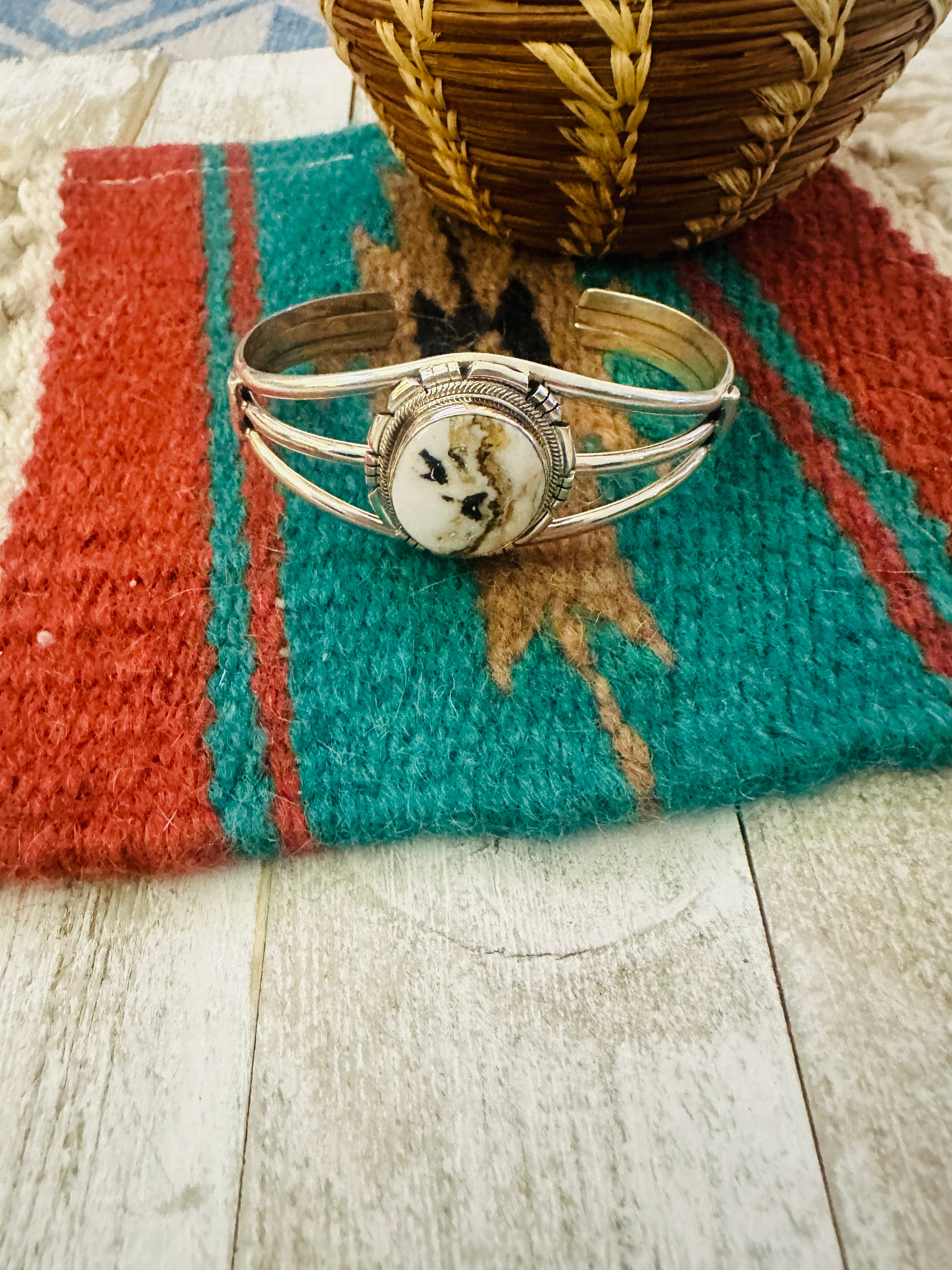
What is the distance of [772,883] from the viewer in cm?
39

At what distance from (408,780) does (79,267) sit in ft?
1.66

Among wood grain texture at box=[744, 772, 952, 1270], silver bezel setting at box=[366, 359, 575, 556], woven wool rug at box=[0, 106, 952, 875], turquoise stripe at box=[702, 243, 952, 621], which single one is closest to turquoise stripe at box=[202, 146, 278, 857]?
woven wool rug at box=[0, 106, 952, 875]

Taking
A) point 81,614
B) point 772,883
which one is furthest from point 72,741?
point 772,883

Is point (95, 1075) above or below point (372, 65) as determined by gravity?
below

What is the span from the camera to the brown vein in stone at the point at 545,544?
0.45 m

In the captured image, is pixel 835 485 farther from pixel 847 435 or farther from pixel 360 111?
pixel 360 111

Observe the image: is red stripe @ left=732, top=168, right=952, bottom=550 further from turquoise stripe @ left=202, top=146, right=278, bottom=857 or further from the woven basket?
turquoise stripe @ left=202, top=146, right=278, bottom=857

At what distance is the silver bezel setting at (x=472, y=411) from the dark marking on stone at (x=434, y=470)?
10 mm

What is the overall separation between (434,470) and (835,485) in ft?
0.79

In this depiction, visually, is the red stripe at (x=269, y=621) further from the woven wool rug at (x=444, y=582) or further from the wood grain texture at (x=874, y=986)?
the wood grain texture at (x=874, y=986)

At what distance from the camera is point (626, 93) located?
0.41 meters

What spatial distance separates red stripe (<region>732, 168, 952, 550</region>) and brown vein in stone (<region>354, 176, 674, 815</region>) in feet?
0.46

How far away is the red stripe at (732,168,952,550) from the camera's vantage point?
516 millimetres

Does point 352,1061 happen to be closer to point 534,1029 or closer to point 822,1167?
point 534,1029
